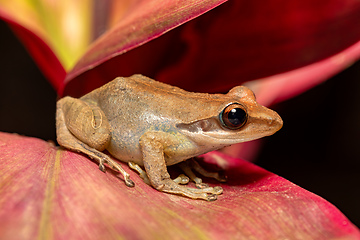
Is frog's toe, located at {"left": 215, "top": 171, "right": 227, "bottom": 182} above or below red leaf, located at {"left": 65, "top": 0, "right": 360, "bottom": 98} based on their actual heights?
below

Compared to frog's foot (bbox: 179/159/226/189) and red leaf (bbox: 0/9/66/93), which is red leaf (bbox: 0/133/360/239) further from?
red leaf (bbox: 0/9/66/93)

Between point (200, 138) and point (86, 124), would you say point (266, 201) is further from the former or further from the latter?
point (86, 124)

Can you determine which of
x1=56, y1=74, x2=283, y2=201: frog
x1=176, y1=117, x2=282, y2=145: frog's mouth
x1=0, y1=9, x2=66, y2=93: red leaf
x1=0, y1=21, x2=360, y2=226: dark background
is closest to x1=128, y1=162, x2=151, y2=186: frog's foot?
x1=56, y1=74, x2=283, y2=201: frog

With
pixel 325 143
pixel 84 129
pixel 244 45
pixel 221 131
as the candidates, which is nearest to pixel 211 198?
pixel 221 131

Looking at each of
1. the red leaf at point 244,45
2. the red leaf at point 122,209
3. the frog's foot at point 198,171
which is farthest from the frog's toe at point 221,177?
the red leaf at point 244,45

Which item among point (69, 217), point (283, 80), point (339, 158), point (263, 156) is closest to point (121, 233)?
point (69, 217)
